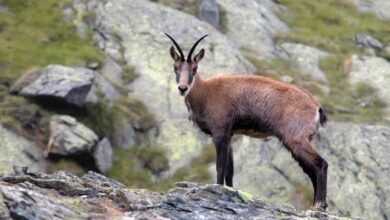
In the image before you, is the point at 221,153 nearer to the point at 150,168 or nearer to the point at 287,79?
the point at 150,168

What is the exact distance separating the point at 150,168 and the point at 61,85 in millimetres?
4853

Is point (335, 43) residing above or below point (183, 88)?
below

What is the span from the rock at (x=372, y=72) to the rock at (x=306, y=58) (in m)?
1.69

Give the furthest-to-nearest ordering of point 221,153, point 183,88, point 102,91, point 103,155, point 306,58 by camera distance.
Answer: point 306,58, point 102,91, point 103,155, point 183,88, point 221,153

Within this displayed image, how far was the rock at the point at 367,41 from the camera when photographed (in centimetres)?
4427

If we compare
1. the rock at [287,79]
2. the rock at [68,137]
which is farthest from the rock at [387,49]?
the rock at [68,137]

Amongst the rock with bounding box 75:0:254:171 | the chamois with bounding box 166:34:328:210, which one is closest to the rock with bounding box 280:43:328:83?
the rock with bounding box 75:0:254:171

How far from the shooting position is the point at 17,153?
28.2 metres

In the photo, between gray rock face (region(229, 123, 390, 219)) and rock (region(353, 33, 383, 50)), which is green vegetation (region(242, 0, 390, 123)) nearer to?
rock (region(353, 33, 383, 50))

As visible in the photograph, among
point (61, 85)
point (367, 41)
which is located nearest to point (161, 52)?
point (61, 85)

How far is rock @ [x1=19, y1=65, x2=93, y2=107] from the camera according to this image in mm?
30688

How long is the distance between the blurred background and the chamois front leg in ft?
41.5

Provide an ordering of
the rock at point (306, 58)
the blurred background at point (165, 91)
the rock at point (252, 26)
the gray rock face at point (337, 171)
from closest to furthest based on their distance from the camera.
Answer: the gray rock face at point (337, 171), the blurred background at point (165, 91), the rock at point (306, 58), the rock at point (252, 26)

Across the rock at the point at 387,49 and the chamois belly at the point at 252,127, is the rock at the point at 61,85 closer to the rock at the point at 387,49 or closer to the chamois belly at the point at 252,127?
the chamois belly at the point at 252,127
